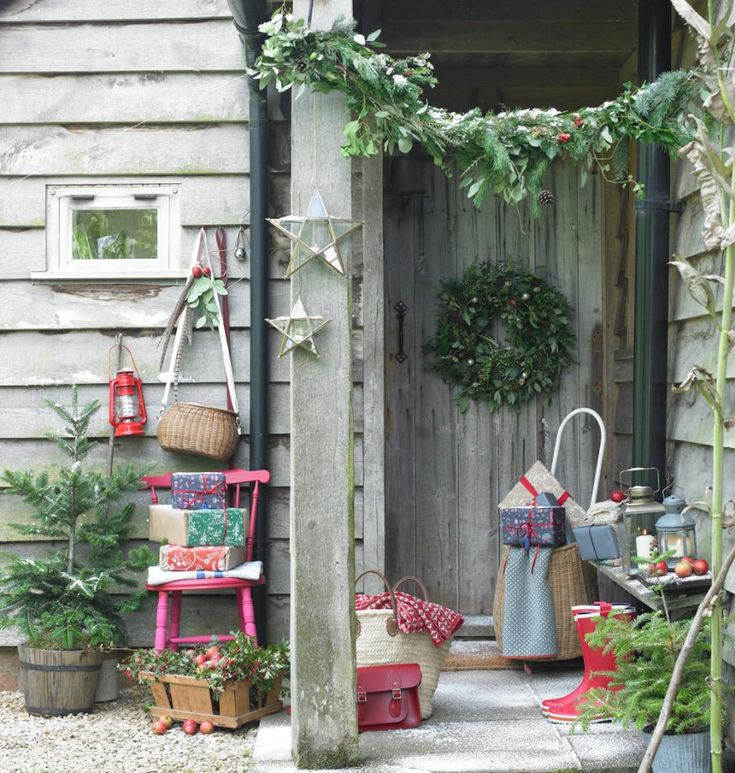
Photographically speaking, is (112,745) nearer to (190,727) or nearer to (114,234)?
(190,727)

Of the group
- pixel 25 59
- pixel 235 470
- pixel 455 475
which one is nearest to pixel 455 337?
pixel 455 475

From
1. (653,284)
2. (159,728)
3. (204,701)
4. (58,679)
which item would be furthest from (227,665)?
(653,284)

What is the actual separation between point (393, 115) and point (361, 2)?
168cm

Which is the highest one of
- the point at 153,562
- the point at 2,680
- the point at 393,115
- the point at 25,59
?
the point at 25,59

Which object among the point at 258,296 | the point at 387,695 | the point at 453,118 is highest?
the point at 453,118

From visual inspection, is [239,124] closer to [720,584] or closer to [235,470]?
[235,470]

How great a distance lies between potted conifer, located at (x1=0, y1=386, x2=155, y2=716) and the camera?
173 inches

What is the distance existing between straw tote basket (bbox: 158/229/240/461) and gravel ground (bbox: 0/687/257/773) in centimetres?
107

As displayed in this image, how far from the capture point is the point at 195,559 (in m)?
4.45

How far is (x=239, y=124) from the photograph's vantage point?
4.81 meters

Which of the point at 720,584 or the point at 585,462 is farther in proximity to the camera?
the point at 585,462

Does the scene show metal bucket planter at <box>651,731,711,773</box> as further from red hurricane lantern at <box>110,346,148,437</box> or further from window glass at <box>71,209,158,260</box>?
window glass at <box>71,209,158,260</box>

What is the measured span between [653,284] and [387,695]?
187cm

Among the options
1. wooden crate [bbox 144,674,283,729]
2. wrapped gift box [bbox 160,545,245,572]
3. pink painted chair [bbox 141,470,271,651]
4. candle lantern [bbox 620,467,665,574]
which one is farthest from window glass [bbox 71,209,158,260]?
candle lantern [bbox 620,467,665,574]
